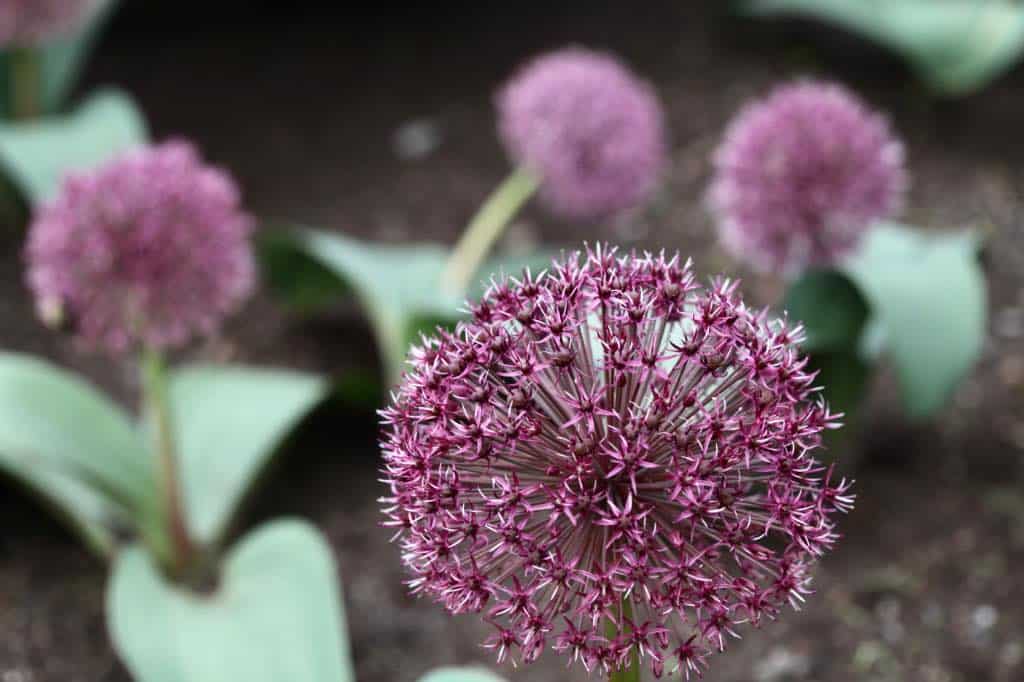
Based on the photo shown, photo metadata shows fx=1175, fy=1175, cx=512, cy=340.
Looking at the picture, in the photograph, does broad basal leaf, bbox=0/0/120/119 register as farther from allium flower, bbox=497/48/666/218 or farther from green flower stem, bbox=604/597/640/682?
green flower stem, bbox=604/597/640/682

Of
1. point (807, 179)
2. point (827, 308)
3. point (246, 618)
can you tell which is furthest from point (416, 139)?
point (246, 618)

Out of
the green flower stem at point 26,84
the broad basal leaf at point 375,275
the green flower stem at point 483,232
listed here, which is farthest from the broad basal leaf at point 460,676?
the green flower stem at point 26,84

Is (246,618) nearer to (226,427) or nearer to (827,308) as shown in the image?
(226,427)

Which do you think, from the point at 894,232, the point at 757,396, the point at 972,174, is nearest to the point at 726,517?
the point at 757,396

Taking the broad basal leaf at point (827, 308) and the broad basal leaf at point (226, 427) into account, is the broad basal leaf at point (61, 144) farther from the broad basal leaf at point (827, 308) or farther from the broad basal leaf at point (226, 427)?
the broad basal leaf at point (827, 308)

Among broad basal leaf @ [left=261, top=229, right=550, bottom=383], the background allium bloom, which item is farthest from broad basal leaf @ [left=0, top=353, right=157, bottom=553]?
the background allium bloom
